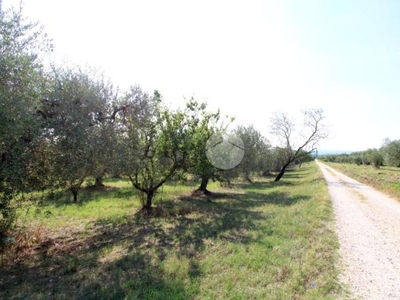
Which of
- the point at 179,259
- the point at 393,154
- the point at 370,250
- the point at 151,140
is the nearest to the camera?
the point at 370,250

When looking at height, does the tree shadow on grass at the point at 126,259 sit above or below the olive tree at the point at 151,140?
below

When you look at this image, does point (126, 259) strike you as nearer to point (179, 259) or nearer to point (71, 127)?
point (179, 259)

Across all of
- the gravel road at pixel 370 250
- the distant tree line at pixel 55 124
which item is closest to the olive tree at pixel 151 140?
the distant tree line at pixel 55 124

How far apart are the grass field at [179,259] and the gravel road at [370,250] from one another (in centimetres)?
43

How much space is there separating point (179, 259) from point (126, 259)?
2056mm

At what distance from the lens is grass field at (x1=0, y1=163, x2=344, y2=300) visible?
18.9 ft

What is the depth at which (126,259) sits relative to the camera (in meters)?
8.28

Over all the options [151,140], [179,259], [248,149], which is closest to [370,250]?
[179,259]

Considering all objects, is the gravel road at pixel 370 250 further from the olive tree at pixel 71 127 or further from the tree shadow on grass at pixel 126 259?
the olive tree at pixel 71 127

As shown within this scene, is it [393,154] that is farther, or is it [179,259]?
[393,154]

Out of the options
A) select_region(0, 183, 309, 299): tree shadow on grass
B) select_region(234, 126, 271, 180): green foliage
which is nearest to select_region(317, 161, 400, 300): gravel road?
select_region(0, 183, 309, 299): tree shadow on grass

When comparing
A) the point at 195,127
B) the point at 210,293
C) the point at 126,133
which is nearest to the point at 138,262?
the point at 210,293

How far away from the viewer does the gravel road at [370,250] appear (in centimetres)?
536

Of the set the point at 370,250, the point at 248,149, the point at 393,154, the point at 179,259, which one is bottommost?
the point at 179,259
